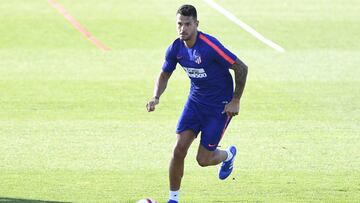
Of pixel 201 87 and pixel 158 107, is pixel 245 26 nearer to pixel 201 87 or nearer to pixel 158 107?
pixel 158 107

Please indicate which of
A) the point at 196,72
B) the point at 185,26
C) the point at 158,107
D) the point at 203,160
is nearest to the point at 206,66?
the point at 196,72

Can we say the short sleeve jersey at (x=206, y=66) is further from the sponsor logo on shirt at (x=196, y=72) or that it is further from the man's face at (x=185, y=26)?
the man's face at (x=185, y=26)

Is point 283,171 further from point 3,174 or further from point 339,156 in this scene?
point 3,174

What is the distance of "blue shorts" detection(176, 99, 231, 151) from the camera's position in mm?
11156

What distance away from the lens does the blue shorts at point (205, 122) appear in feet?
36.6

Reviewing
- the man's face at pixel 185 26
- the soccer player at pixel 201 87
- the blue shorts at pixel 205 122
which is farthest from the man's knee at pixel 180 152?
the man's face at pixel 185 26

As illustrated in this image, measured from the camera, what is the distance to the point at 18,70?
2102 centimetres

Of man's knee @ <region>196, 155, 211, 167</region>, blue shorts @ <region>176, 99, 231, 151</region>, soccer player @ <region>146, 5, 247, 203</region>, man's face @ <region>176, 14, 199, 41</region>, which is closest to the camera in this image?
man's face @ <region>176, 14, 199, 41</region>

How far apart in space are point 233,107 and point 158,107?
7.03 meters

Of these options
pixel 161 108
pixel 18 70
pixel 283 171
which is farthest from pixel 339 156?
pixel 18 70

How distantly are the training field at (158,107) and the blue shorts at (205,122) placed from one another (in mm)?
780

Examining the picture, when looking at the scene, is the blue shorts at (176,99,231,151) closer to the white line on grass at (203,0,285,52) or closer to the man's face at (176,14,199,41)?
the man's face at (176,14,199,41)

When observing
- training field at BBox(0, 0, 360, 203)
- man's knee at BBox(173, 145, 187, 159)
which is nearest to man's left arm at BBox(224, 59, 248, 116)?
man's knee at BBox(173, 145, 187, 159)

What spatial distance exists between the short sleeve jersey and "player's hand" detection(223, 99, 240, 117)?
0.85 feet
